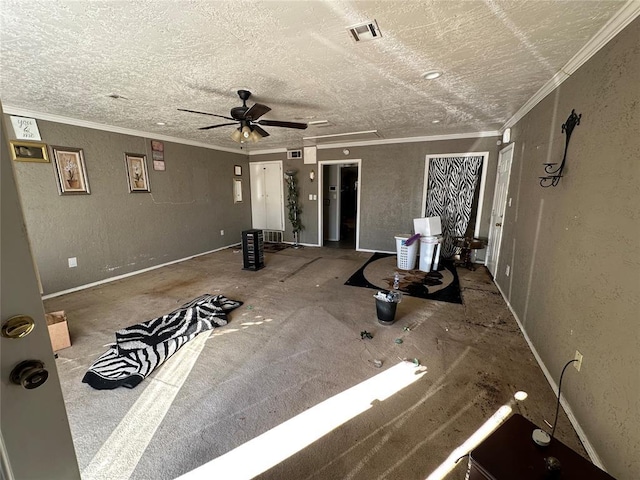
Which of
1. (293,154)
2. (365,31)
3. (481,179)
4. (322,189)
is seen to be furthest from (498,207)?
(293,154)

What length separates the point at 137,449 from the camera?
1470 millimetres

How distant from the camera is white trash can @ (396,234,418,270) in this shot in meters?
4.34

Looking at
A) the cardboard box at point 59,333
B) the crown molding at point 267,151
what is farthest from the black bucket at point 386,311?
the crown molding at point 267,151

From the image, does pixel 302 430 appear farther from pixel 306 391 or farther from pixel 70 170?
pixel 70 170

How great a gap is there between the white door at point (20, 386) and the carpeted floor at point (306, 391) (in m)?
0.96

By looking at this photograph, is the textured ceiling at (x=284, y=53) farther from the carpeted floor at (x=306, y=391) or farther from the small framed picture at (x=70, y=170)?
the carpeted floor at (x=306, y=391)

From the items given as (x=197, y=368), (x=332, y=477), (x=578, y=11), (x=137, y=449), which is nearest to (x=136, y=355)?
(x=197, y=368)

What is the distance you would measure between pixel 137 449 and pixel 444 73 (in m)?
3.43

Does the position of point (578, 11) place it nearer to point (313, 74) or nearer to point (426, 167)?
point (313, 74)

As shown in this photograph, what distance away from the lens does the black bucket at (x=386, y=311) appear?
2.67 m

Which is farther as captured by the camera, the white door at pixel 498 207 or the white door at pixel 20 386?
the white door at pixel 498 207

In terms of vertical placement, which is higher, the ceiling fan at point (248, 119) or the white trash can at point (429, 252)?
the ceiling fan at point (248, 119)

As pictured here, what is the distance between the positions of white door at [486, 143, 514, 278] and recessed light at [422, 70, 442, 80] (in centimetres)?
201

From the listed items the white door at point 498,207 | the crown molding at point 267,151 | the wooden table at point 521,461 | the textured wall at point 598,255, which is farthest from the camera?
the crown molding at point 267,151
